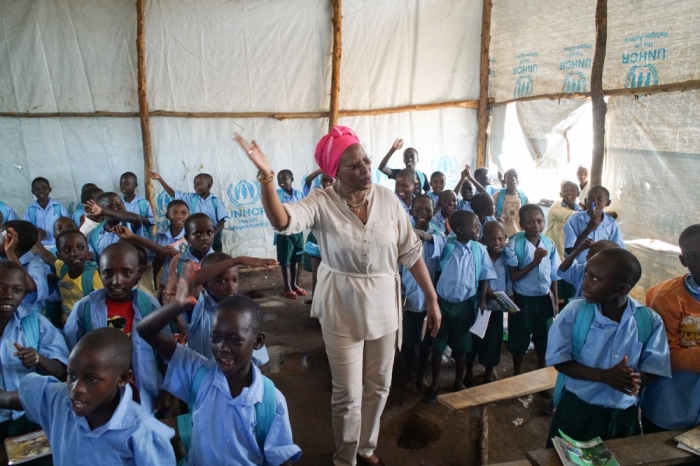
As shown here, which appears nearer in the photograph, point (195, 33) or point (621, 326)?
point (621, 326)

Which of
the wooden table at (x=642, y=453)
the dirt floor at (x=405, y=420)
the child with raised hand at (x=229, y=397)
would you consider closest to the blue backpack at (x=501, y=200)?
the dirt floor at (x=405, y=420)

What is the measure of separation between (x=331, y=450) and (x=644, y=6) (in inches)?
196

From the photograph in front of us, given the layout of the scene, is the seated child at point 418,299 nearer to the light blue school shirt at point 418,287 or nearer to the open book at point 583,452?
the light blue school shirt at point 418,287

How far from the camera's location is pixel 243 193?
6.64m

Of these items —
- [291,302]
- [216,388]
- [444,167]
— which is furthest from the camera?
[444,167]

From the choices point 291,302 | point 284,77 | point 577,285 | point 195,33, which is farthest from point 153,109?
point 577,285

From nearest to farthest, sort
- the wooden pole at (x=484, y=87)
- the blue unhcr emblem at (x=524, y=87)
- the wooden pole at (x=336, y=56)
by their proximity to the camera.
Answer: the blue unhcr emblem at (x=524, y=87), the wooden pole at (x=336, y=56), the wooden pole at (x=484, y=87)

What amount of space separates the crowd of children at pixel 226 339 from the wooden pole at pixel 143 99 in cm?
270

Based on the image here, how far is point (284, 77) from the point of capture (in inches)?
258

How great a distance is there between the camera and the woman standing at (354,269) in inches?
86.0

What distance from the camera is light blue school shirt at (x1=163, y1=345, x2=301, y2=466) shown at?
5.45 feet

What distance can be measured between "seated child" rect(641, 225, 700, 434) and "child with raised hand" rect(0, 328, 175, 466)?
6.86 ft

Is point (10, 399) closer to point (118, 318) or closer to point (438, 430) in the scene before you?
point (118, 318)

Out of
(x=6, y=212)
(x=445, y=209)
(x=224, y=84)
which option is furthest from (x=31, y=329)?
(x=224, y=84)
